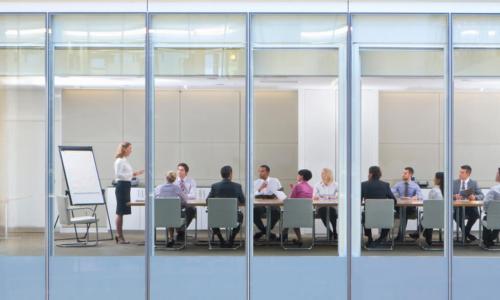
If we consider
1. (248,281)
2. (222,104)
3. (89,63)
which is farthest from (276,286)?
(89,63)

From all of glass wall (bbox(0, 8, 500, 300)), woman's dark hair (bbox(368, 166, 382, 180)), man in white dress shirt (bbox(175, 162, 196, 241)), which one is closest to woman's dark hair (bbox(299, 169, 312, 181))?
glass wall (bbox(0, 8, 500, 300))

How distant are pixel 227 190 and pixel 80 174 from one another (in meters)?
1.89

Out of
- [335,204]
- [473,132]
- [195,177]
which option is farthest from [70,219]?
[473,132]

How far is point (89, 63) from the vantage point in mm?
9500

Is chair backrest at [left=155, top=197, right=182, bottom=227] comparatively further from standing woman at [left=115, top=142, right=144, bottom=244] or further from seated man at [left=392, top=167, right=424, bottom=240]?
seated man at [left=392, top=167, right=424, bottom=240]

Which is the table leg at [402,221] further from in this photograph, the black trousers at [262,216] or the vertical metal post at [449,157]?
the black trousers at [262,216]

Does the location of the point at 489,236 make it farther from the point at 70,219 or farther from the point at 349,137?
the point at 70,219

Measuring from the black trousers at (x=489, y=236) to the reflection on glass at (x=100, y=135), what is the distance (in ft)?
14.0

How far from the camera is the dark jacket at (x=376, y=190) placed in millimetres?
9477

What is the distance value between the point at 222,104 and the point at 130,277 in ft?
8.55

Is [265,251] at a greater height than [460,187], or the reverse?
[460,187]

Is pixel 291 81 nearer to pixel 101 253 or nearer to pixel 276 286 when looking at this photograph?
pixel 276 286

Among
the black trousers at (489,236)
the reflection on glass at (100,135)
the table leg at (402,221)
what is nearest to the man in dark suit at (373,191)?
the table leg at (402,221)

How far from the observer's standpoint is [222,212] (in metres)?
9.73
